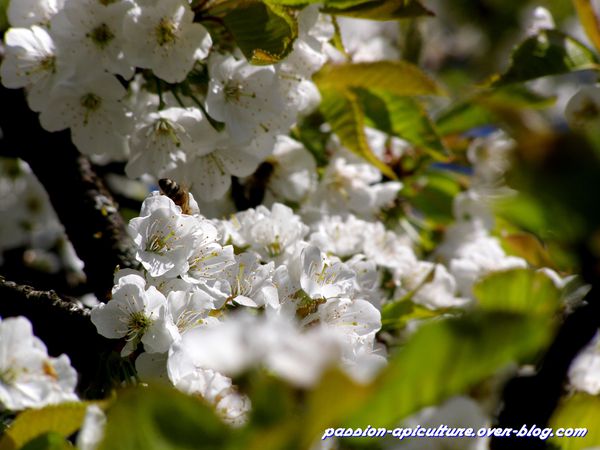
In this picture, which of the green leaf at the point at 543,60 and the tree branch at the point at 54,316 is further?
the green leaf at the point at 543,60

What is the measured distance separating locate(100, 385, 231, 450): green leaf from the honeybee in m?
0.51

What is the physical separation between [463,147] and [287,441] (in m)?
Result: 1.45

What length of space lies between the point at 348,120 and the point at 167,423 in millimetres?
999

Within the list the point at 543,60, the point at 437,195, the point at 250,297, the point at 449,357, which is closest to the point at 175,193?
the point at 250,297

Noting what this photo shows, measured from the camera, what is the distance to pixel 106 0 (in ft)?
4.16

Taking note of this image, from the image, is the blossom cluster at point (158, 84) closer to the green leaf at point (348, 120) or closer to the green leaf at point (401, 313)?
the green leaf at point (348, 120)

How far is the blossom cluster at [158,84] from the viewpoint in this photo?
125 cm

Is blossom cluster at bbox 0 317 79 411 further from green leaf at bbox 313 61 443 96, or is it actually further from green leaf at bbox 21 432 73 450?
green leaf at bbox 313 61 443 96

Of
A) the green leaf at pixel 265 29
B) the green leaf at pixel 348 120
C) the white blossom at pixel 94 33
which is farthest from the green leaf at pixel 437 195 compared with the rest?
the white blossom at pixel 94 33

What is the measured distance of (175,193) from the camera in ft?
3.63

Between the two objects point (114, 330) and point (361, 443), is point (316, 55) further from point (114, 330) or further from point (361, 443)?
point (361, 443)

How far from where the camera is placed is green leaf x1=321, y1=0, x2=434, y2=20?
4.41 feet

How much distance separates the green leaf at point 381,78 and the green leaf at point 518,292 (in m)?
0.82

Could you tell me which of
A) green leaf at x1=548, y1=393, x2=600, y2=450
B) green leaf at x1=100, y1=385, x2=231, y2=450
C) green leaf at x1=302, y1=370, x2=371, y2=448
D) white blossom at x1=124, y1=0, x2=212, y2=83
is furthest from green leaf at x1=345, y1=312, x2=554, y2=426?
white blossom at x1=124, y1=0, x2=212, y2=83
